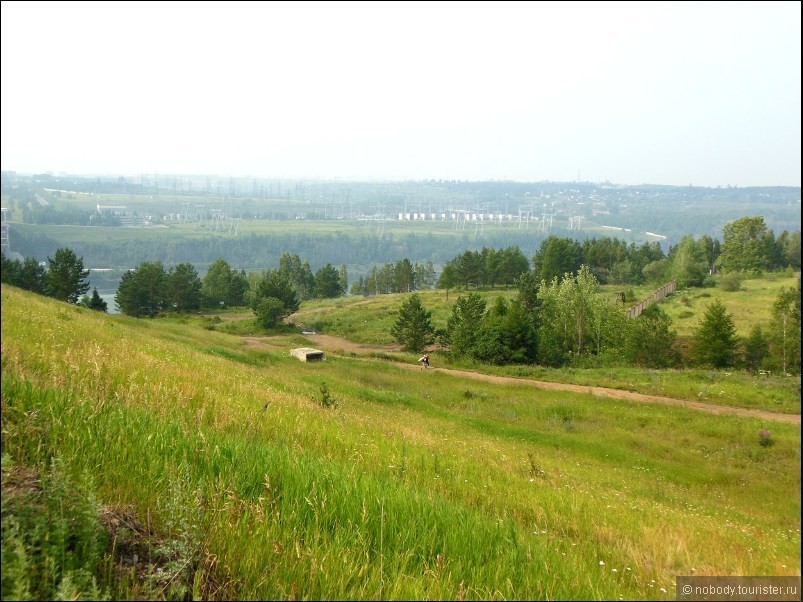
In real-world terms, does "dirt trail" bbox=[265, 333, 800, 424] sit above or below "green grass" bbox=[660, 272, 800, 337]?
below

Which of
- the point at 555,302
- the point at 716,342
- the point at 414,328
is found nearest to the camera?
the point at 716,342

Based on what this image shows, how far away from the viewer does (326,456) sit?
537 cm

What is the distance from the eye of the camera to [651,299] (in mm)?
62250

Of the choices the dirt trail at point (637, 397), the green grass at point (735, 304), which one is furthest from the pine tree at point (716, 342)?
the dirt trail at point (637, 397)

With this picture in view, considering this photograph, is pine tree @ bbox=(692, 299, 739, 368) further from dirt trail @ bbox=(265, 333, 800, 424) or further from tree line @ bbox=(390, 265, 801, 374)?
dirt trail @ bbox=(265, 333, 800, 424)

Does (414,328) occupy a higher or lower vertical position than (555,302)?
lower

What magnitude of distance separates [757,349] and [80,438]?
44.5 metres

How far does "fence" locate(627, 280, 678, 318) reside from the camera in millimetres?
53862

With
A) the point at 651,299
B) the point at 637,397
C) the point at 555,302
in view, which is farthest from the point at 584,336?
the point at 637,397

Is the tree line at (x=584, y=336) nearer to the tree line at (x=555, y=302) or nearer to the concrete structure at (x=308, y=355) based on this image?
the tree line at (x=555, y=302)

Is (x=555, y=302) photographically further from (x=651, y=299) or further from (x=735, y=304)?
(x=735, y=304)

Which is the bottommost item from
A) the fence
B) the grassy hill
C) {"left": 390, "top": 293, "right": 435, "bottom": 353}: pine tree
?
{"left": 390, "top": 293, "right": 435, "bottom": 353}: pine tree

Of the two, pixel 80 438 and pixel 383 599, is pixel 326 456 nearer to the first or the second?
pixel 80 438

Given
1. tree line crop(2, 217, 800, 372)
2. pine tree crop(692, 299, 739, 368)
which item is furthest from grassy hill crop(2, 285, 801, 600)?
pine tree crop(692, 299, 739, 368)
